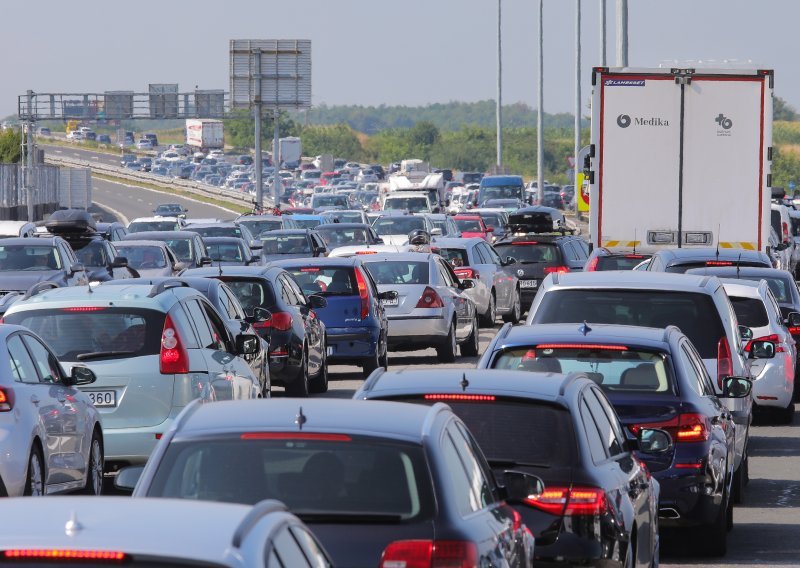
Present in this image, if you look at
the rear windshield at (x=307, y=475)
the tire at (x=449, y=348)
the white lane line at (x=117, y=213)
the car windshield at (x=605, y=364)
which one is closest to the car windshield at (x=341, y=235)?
the tire at (x=449, y=348)

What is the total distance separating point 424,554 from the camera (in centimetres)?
628

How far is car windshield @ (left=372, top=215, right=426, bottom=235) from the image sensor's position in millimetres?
46719

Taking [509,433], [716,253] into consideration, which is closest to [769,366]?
[716,253]

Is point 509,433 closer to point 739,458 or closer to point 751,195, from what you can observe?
point 739,458

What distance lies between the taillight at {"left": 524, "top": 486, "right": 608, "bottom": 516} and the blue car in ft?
48.1

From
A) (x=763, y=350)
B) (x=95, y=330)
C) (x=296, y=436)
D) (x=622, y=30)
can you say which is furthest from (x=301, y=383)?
(x=622, y=30)

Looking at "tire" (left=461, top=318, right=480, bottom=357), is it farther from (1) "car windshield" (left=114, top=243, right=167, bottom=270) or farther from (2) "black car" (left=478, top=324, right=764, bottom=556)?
(2) "black car" (left=478, top=324, right=764, bottom=556)

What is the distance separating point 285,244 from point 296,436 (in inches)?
1233

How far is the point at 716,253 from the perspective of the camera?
20406mm

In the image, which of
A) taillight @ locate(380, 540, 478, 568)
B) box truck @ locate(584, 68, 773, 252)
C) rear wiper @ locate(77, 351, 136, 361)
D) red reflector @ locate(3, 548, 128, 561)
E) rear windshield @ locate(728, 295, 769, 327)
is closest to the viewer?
→ red reflector @ locate(3, 548, 128, 561)

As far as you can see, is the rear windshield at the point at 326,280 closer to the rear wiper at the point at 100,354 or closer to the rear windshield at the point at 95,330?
the rear windshield at the point at 95,330

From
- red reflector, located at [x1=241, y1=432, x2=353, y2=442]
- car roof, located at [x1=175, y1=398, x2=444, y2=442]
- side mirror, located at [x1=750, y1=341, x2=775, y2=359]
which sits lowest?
side mirror, located at [x1=750, y1=341, x2=775, y2=359]

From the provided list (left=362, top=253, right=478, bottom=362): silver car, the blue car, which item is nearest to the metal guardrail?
(left=362, top=253, right=478, bottom=362): silver car

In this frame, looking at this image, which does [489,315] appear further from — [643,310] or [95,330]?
[643,310]
